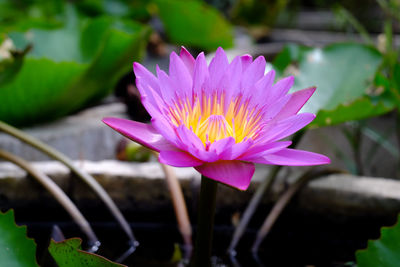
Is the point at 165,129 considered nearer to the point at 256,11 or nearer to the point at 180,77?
the point at 180,77

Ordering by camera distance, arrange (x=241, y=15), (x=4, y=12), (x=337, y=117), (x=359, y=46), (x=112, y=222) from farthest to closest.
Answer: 1. (x=241, y=15)
2. (x=4, y=12)
3. (x=359, y=46)
4. (x=112, y=222)
5. (x=337, y=117)

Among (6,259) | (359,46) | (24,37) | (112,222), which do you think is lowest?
(112,222)

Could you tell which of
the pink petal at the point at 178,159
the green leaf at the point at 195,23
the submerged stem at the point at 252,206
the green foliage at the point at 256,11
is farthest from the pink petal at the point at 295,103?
the green foliage at the point at 256,11

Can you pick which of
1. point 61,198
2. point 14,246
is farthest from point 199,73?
point 61,198

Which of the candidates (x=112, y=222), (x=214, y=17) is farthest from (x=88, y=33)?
(x=112, y=222)

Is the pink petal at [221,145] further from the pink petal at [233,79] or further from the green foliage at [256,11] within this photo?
the green foliage at [256,11]

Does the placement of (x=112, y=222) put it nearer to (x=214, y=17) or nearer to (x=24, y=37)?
(x=24, y=37)

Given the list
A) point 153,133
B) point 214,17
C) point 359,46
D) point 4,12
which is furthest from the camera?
point 4,12

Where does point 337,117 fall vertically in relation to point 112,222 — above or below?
above
